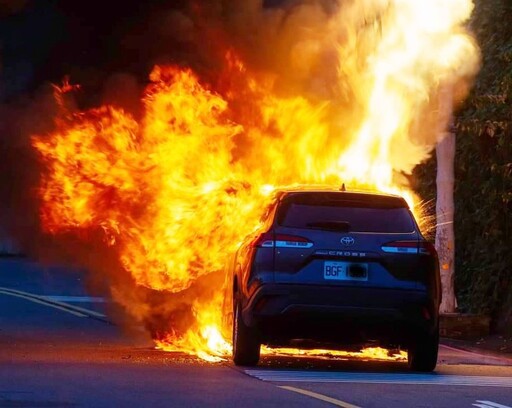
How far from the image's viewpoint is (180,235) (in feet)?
56.4

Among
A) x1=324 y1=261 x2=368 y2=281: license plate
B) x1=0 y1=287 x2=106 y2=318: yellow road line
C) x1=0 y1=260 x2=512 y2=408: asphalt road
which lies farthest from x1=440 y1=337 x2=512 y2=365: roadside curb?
x1=0 y1=287 x2=106 y2=318: yellow road line

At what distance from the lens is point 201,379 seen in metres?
13.1

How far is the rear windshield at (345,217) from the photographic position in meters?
14.5

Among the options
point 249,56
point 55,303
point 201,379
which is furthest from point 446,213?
point 201,379

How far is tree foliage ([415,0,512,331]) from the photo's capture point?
23.1 meters

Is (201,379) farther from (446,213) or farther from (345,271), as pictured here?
Result: (446,213)

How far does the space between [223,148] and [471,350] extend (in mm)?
4230

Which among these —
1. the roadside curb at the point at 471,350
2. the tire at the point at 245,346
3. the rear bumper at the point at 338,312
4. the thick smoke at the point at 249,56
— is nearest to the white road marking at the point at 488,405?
the rear bumper at the point at 338,312

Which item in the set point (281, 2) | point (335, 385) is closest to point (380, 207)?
point (335, 385)

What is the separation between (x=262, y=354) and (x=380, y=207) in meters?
2.68

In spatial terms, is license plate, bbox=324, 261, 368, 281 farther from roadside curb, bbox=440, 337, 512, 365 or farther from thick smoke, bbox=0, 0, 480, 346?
thick smoke, bbox=0, 0, 480, 346

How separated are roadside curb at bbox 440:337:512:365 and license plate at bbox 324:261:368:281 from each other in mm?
A: 3255

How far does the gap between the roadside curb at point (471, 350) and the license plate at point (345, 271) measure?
325 cm

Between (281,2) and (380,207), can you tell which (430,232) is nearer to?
(281,2)
